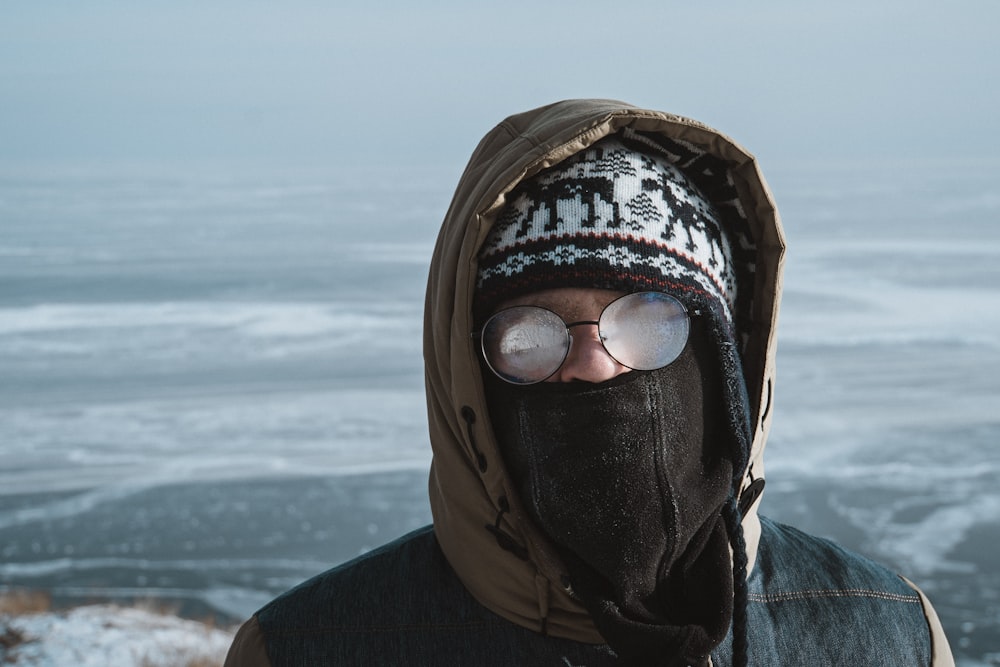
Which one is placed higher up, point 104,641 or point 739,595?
point 739,595

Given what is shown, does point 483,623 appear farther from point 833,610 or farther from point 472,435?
point 833,610

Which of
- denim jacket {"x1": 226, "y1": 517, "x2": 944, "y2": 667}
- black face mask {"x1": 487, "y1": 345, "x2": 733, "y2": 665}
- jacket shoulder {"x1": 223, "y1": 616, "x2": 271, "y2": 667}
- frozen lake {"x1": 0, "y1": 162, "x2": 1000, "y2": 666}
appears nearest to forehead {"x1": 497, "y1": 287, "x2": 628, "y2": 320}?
black face mask {"x1": 487, "y1": 345, "x2": 733, "y2": 665}

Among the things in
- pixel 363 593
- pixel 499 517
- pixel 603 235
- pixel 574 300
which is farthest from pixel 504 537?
pixel 603 235

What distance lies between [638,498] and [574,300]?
0.99 feet

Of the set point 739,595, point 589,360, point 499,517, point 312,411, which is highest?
point 589,360

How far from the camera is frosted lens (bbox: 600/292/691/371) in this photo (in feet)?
4.77

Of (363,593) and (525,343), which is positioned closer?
(525,343)

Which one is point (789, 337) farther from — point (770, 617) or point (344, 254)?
point (770, 617)

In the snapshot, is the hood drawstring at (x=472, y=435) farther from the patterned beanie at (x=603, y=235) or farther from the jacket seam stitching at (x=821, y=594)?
the jacket seam stitching at (x=821, y=594)

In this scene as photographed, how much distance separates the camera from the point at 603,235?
146 centimetres

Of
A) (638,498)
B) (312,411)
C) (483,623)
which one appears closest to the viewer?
(638,498)

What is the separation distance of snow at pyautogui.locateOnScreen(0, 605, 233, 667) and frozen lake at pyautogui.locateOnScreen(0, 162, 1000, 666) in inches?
40.7

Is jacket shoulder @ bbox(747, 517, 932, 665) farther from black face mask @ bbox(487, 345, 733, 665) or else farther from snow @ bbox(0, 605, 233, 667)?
snow @ bbox(0, 605, 233, 667)

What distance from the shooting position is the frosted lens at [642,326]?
1.45 meters
